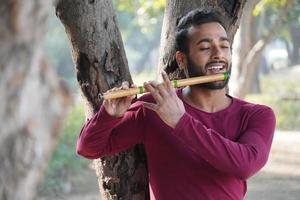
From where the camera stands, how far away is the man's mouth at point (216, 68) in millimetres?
2014

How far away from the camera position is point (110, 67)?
2.36m

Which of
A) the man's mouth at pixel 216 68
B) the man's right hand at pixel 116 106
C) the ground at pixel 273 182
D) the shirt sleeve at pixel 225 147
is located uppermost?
the man's mouth at pixel 216 68

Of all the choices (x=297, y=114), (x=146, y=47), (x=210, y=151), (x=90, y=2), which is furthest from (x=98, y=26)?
(x=146, y=47)

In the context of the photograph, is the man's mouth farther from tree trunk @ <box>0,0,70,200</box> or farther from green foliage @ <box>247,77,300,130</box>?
green foliage @ <box>247,77,300,130</box>

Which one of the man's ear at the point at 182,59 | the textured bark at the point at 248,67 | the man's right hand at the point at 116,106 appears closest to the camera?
the man's right hand at the point at 116,106

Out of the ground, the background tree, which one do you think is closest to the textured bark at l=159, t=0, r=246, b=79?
the background tree

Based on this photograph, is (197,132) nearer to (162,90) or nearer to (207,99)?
(162,90)

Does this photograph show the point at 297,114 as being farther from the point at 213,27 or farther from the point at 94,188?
the point at 213,27

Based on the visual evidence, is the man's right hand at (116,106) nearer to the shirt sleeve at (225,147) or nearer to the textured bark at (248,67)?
the shirt sleeve at (225,147)

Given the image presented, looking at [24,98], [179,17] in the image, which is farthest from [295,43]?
[24,98]

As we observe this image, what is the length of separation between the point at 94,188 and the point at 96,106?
5638 millimetres

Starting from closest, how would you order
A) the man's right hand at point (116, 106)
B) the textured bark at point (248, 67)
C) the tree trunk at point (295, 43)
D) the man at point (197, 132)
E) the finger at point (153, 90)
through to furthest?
the finger at point (153, 90) < the man at point (197, 132) < the man's right hand at point (116, 106) < the textured bark at point (248, 67) < the tree trunk at point (295, 43)

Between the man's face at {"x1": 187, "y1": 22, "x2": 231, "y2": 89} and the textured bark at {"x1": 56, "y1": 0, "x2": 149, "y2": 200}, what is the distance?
384mm

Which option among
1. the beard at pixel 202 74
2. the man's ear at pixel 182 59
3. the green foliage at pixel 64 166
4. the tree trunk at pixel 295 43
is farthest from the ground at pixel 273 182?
the tree trunk at pixel 295 43
